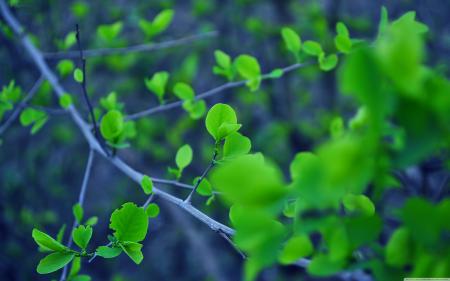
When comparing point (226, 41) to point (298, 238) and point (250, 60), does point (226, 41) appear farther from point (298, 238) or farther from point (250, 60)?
point (298, 238)

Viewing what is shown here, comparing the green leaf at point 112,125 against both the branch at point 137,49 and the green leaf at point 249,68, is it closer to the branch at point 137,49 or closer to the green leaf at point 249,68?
the green leaf at point 249,68

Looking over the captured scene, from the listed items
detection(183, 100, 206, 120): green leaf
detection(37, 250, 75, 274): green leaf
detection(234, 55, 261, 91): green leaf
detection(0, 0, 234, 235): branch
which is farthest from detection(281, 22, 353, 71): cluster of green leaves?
detection(37, 250, 75, 274): green leaf

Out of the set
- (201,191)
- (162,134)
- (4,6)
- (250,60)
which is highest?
(162,134)

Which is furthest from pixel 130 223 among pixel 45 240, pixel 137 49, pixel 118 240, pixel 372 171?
pixel 137 49

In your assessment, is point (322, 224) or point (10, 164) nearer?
point (322, 224)

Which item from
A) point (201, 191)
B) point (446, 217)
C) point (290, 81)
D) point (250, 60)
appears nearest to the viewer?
point (446, 217)

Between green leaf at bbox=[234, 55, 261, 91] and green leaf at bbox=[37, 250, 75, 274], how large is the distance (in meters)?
0.69

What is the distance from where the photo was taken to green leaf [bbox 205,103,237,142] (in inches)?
31.5

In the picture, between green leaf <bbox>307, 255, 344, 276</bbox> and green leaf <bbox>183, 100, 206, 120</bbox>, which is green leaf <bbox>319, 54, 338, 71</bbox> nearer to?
green leaf <bbox>183, 100, 206, 120</bbox>

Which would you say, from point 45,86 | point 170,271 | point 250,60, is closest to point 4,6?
point 45,86

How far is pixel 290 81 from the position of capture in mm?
2928

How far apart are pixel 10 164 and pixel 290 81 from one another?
2.04 metres

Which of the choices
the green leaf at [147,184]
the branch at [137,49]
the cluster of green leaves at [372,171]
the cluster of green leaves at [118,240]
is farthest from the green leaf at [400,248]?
the branch at [137,49]

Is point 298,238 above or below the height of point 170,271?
below
